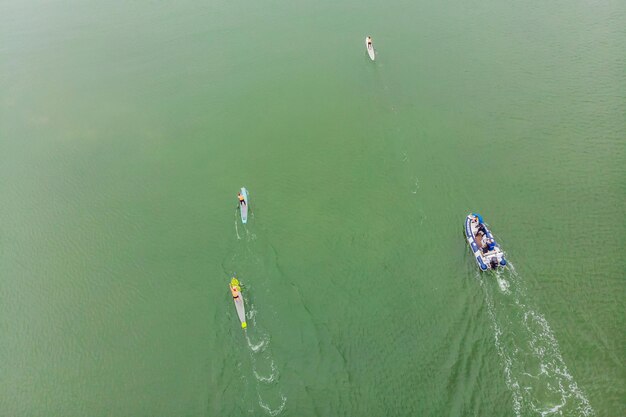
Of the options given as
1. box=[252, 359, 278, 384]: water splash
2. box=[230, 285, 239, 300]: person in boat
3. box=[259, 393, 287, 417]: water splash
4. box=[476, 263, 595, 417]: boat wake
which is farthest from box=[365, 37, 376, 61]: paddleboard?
box=[259, 393, 287, 417]: water splash

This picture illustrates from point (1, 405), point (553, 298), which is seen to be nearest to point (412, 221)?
point (553, 298)

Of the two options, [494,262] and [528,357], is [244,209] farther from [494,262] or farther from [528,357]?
[528,357]

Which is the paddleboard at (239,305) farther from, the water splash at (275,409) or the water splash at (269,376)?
the water splash at (275,409)

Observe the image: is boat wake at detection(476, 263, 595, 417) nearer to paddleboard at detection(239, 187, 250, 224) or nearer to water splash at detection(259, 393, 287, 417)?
water splash at detection(259, 393, 287, 417)

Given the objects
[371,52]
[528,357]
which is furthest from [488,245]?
[371,52]

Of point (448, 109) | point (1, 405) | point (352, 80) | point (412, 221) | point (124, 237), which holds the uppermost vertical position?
point (352, 80)

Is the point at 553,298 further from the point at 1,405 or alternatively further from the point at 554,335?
the point at 1,405
